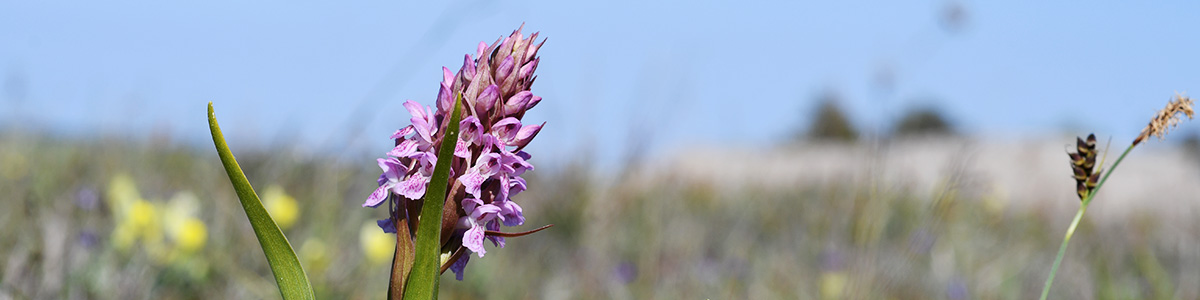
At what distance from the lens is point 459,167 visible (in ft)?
3.10

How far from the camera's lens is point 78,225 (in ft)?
10.2

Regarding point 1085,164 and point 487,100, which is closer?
point 487,100

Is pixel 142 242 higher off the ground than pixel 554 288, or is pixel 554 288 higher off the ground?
pixel 142 242

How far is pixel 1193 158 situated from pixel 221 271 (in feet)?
51.4

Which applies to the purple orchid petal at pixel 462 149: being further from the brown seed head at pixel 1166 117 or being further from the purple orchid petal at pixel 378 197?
the brown seed head at pixel 1166 117

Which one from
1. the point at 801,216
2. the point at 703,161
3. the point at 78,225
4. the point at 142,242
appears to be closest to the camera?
the point at 142,242

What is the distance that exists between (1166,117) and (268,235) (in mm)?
1211

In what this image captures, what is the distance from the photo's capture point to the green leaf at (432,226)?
2.56ft

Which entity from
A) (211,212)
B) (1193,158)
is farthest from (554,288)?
(1193,158)

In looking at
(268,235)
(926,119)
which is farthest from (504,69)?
(926,119)

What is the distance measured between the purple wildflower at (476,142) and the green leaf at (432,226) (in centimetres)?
5

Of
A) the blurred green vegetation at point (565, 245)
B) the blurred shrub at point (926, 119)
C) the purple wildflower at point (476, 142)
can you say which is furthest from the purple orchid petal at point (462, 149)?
the blurred shrub at point (926, 119)

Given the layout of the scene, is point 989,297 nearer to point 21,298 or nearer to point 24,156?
point 21,298

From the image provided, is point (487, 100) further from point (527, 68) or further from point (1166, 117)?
point (1166, 117)
